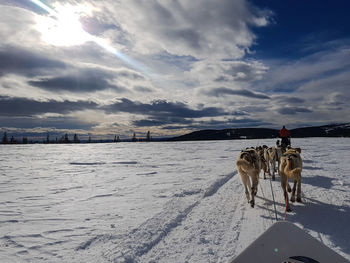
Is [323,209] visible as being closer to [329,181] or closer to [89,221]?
[329,181]

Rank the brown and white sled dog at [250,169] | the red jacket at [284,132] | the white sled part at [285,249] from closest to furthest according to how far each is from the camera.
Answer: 1. the white sled part at [285,249]
2. the brown and white sled dog at [250,169]
3. the red jacket at [284,132]

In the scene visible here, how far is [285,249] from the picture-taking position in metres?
2.06

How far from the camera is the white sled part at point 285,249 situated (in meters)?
1.92

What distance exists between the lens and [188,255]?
273 centimetres

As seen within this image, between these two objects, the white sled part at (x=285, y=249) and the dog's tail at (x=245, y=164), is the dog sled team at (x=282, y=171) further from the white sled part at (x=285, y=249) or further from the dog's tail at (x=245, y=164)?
the white sled part at (x=285, y=249)

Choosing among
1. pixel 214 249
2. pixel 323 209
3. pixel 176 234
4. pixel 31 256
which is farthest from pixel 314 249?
pixel 31 256

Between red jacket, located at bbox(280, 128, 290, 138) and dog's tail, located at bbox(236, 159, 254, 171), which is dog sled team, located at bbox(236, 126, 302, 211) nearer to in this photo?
dog's tail, located at bbox(236, 159, 254, 171)

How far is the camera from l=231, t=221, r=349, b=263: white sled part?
192 cm

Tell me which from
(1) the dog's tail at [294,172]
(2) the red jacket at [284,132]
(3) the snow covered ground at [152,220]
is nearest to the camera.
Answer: (3) the snow covered ground at [152,220]

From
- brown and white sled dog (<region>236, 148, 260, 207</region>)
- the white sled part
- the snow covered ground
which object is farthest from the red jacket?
the white sled part

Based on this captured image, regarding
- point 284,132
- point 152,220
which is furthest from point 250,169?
point 284,132

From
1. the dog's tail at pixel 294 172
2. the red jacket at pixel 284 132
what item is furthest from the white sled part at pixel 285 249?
the red jacket at pixel 284 132

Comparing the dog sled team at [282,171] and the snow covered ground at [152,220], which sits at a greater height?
the dog sled team at [282,171]

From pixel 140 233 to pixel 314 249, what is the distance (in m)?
2.47
